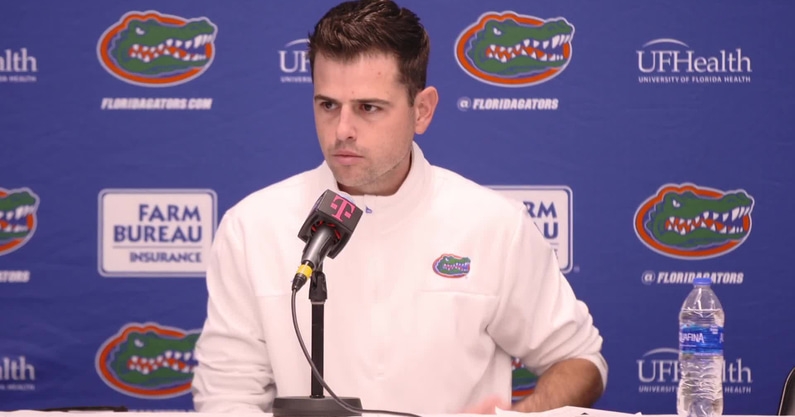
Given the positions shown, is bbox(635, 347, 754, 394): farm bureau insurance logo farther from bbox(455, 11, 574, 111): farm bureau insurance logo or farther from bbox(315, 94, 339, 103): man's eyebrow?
bbox(315, 94, 339, 103): man's eyebrow

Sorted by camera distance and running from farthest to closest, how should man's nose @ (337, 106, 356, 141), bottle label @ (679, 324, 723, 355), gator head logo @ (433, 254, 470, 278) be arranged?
gator head logo @ (433, 254, 470, 278) < man's nose @ (337, 106, 356, 141) < bottle label @ (679, 324, 723, 355)

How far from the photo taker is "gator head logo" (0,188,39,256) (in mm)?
2977

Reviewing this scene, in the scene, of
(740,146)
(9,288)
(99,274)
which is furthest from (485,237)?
(9,288)

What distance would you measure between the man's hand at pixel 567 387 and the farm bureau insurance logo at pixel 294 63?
4.14ft

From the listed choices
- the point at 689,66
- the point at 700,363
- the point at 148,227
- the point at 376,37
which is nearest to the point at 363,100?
the point at 376,37

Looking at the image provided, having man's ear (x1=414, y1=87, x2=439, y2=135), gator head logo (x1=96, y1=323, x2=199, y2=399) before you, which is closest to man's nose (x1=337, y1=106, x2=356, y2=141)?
man's ear (x1=414, y1=87, x2=439, y2=135)

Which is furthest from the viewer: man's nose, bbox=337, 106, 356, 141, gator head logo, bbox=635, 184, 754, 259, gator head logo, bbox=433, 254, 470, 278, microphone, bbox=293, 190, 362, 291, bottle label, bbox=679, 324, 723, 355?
gator head logo, bbox=635, 184, 754, 259

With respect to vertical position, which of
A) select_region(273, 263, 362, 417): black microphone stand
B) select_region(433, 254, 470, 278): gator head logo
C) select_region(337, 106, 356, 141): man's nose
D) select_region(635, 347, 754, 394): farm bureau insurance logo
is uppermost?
select_region(337, 106, 356, 141): man's nose

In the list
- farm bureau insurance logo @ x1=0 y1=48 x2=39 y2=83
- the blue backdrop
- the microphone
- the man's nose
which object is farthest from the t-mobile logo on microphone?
farm bureau insurance logo @ x1=0 y1=48 x2=39 y2=83

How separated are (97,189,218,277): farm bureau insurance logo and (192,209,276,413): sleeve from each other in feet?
2.28

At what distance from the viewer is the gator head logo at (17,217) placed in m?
2.98

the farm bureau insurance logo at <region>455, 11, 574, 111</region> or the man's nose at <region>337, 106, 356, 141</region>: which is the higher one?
the farm bureau insurance logo at <region>455, 11, 574, 111</region>

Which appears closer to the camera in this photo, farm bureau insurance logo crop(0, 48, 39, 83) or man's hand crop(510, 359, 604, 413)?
man's hand crop(510, 359, 604, 413)

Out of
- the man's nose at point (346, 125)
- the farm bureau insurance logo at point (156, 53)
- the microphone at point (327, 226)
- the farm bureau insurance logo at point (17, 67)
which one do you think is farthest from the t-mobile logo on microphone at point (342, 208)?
the farm bureau insurance logo at point (17, 67)
